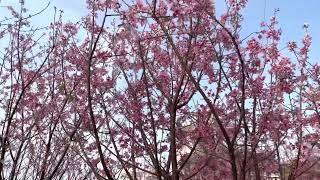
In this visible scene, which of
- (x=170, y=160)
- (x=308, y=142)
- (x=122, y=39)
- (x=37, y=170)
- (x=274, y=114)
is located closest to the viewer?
(x=170, y=160)

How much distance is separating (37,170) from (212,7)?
5.99 meters

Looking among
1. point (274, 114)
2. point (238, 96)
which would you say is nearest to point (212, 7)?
point (238, 96)

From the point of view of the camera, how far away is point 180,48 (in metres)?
8.22

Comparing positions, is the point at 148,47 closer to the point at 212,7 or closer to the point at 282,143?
the point at 212,7

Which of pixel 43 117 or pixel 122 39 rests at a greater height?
pixel 122 39

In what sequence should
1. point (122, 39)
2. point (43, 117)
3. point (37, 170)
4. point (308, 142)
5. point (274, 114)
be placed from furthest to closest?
point (37, 170) < point (43, 117) < point (308, 142) < point (122, 39) < point (274, 114)

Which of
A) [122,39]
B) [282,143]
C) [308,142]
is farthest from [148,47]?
[308,142]

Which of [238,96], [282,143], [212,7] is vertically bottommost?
[282,143]

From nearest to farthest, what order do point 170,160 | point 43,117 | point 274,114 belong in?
point 170,160 → point 274,114 → point 43,117

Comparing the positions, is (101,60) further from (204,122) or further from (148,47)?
(204,122)

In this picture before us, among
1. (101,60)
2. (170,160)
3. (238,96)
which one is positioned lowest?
(170,160)

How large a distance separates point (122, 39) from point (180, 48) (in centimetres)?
115

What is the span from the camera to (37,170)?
1105 cm

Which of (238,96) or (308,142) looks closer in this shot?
(238,96)
